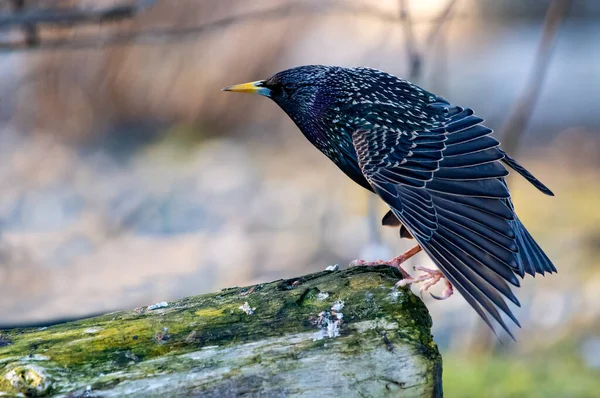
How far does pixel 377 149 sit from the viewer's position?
3.80 metres

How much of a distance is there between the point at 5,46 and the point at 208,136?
5.48 metres

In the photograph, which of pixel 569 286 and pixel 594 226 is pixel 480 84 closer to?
pixel 594 226

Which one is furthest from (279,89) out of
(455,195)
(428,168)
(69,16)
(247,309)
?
(69,16)

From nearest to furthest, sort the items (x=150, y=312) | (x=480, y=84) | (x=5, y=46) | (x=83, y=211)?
(x=150, y=312), (x=5, y=46), (x=83, y=211), (x=480, y=84)

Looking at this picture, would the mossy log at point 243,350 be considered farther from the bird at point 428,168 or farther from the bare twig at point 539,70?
the bare twig at point 539,70

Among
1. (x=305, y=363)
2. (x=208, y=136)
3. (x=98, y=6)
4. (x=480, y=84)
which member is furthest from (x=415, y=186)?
(x=480, y=84)

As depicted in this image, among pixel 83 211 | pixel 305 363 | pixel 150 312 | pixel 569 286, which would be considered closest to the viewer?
pixel 305 363

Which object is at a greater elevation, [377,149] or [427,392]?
[377,149]

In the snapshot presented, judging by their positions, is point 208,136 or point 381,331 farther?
point 208,136

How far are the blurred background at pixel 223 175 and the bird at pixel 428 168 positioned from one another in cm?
245

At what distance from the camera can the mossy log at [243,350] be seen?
8.56ft

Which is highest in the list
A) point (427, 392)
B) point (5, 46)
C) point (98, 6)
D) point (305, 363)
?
point (98, 6)

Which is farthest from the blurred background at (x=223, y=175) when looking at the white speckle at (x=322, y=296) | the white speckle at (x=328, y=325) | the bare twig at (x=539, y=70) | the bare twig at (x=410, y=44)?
the white speckle at (x=328, y=325)

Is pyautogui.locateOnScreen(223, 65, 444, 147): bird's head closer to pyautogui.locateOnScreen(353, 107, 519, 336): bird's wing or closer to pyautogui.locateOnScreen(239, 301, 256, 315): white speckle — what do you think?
pyautogui.locateOnScreen(353, 107, 519, 336): bird's wing
